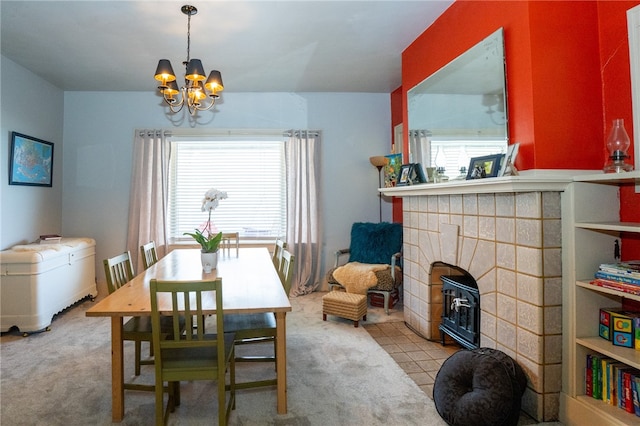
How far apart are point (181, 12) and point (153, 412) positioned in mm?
2714

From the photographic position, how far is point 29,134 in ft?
12.9

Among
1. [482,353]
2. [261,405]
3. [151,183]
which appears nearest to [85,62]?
[151,183]

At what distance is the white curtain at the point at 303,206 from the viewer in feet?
15.3

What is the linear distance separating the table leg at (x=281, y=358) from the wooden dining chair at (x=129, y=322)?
2.30 ft

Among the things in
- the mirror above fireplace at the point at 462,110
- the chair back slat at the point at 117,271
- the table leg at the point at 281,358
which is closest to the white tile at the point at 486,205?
the mirror above fireplace at the point at 462,110

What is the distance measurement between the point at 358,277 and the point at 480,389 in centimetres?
198

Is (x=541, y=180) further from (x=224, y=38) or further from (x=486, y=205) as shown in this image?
(x=224, y=38)

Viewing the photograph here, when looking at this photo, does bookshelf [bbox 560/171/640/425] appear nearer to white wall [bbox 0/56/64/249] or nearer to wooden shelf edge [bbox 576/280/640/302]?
wooden shelf edge [bbox 576/280/640/302]

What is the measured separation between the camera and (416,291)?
3211 millimetres

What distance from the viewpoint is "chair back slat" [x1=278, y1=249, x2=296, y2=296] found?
2366mm

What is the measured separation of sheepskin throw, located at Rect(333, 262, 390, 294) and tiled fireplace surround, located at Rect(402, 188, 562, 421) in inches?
44.6

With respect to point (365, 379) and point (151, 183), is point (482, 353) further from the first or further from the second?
point (151, 183)

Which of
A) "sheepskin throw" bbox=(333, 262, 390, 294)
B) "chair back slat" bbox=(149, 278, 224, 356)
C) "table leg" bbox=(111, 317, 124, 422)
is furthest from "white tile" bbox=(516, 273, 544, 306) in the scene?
"table leg" bbox=(111, 317, 124, 422)

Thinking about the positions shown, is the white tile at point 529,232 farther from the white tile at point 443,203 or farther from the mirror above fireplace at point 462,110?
the white tile at point 443,203
